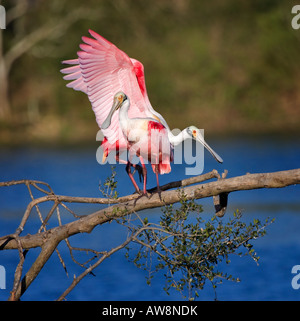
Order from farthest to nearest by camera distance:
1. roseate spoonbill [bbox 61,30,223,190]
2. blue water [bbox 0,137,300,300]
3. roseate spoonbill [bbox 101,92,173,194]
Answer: blue water [bbox 0,137,300,300] → roseate spoonbill [bbox 61,30,223,190] → roseate spoonbill [bbox 101,92,173,194]

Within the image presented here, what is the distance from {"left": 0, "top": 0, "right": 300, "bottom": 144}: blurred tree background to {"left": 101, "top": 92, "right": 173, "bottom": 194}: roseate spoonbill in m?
21.0

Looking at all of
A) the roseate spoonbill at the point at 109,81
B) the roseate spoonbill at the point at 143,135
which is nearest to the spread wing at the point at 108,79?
the roseate spoonbill at the point at 109,81

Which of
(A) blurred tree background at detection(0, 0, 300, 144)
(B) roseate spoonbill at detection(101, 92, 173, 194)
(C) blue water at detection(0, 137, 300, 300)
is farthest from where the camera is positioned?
(A) blurred tree background at detection(0, 0, 300, 144)

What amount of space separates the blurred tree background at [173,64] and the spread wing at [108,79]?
67.2 ft

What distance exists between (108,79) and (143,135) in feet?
2.81

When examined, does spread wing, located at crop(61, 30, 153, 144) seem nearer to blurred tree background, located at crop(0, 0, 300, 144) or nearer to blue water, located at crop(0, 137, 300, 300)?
blue water, located at crop(0, 137, 300, 300)

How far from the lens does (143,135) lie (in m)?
7.15

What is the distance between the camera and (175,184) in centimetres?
649

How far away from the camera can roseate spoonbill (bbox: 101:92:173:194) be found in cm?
717

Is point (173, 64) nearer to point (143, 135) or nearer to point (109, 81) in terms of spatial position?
point (109, 81)

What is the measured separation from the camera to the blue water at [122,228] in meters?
11.7

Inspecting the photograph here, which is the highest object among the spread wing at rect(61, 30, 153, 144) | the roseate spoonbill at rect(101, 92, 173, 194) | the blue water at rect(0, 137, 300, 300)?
the blue water at rect(0, 137, 300, 300)

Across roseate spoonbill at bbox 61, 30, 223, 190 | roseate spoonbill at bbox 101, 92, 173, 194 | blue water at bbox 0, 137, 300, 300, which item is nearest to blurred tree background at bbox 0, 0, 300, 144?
blue water at bbox 0, 137, 300, 300
